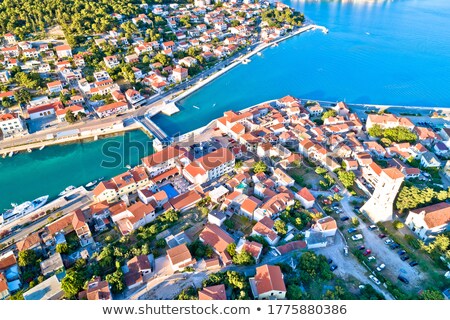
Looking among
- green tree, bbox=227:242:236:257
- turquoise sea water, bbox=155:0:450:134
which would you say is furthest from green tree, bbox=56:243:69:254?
turquoise sea water, bbox=155:0:450:134

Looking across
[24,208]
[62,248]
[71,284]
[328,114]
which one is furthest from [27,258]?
[328,114]

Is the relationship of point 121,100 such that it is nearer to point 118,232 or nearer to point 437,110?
point 118,232

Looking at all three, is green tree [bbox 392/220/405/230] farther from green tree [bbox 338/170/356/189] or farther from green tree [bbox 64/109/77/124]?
green tree [bbox 64/109/77/124]

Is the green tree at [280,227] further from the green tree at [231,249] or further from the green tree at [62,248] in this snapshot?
the green tree at [62,248]

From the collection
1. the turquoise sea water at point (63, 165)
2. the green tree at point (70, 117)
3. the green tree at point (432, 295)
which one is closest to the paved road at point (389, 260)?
the green tree at point (432, 295)

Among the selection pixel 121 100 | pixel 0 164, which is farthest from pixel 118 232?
pixel 121 100
